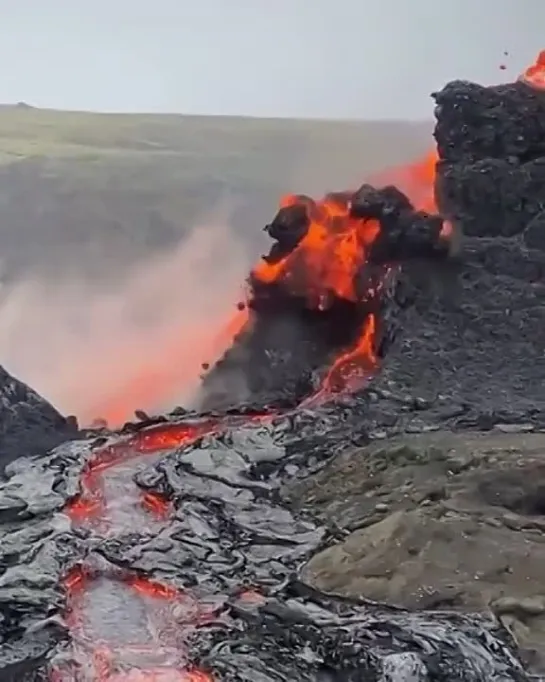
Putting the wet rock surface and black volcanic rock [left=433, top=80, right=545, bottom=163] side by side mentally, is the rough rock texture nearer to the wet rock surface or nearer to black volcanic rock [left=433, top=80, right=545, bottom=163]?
the wet rock surface

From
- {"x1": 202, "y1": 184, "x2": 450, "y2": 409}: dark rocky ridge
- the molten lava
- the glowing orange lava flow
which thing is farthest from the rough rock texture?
the glowing orange lava flow

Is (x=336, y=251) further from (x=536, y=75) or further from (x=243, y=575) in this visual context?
(x=243, y=575)

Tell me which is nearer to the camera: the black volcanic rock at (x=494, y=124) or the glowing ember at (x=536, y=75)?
the black volcanic rock at (x=494, y=124)

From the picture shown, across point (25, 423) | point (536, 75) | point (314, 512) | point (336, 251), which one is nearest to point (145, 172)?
point (336, 251)

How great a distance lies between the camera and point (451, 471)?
4.20 m

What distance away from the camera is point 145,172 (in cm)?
645

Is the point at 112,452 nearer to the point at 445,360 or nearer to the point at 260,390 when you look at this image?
the point at 260,390

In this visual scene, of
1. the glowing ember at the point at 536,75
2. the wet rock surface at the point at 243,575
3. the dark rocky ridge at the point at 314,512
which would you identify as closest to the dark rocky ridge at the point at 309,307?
the dark rocky ridge at the point at 314,512

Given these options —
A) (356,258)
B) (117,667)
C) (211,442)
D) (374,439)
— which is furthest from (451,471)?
(356,258)

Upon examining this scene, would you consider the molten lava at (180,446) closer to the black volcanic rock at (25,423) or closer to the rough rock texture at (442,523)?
the black volcanic rock at (25,423)

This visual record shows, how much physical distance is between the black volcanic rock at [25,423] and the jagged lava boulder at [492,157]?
256 centimetres

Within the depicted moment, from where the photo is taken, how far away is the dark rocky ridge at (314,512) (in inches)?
118

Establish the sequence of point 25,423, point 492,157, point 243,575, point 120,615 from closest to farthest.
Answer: point 120,615 → point 243,575 → point 25,423 → point 492,157

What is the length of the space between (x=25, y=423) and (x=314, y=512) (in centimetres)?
181
